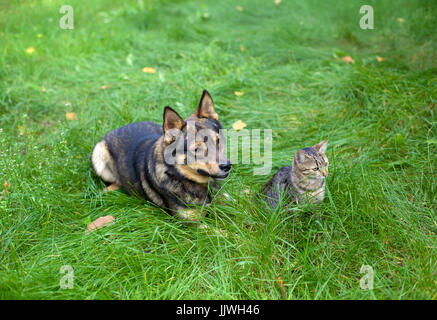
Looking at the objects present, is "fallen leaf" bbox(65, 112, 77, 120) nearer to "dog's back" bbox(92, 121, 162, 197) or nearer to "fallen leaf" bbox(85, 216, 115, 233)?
"dog's back" bbox(92, 121, 162, 197)

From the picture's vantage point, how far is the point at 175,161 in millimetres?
2916

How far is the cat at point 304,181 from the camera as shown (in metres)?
2.88

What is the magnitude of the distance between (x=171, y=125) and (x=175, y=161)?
0.31 metres

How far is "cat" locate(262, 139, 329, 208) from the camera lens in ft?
9.45

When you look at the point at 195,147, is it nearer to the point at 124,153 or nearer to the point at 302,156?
the point at 302,156

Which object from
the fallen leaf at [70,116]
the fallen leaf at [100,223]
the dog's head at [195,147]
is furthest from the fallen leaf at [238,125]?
the fallen leaf at [70,116]

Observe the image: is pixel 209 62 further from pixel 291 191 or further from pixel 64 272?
pixel 64 272

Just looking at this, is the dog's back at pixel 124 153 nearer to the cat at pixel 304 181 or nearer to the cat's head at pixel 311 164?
the cat at pixel 304 181

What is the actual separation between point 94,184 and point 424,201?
3.17 meters

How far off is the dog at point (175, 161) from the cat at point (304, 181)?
0.52m

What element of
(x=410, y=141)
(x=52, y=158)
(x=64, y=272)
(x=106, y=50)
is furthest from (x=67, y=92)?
(x=410, y=141)

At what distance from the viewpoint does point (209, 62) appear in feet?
18.0

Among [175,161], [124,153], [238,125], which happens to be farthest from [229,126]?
[175,161]

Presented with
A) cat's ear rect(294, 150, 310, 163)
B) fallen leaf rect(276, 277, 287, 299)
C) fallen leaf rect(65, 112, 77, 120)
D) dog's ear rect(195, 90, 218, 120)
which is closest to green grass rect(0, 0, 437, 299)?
fallen leaf rect(276, 277, 287, 299)
